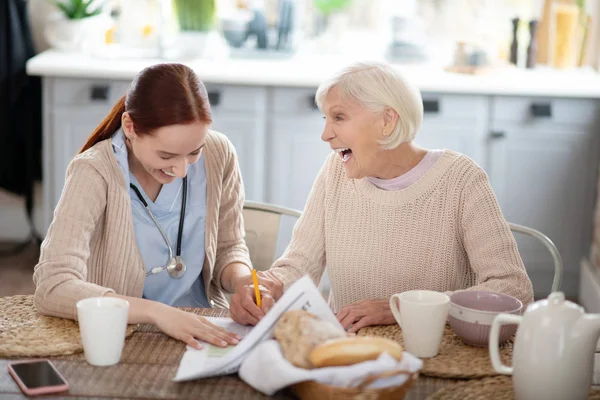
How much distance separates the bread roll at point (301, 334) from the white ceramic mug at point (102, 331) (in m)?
0.25

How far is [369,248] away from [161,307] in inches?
22.1

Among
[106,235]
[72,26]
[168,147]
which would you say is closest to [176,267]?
[106,235]

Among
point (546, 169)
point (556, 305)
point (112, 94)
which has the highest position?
point (556, 305)

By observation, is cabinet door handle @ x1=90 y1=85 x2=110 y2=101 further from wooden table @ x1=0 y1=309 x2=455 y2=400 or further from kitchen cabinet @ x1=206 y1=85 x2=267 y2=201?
wooden table @ x1=0 y1=309 x2=455 y2=400

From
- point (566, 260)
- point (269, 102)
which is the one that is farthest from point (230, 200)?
point (566, 260)

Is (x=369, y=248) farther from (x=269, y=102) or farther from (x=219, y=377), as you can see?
(x=269, y=102)

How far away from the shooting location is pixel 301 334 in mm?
1364

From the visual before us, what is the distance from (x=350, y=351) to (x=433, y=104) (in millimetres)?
2422

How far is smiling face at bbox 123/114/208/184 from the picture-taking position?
1.87m

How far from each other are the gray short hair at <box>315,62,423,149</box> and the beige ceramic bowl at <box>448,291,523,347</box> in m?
0.46

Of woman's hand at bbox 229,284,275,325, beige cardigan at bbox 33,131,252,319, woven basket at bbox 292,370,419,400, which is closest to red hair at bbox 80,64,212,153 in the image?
beige cardigan at bbox 33,131,252,319

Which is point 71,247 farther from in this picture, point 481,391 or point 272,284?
point 481,391

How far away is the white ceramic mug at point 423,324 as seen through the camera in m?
1.48

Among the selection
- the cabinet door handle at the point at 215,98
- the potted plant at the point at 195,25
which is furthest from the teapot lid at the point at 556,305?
the potted plant at the point at 195,25
